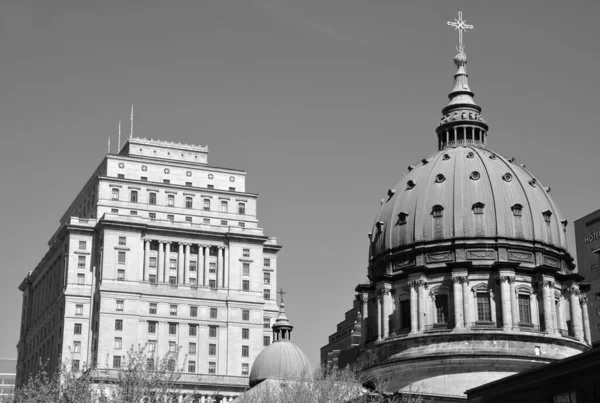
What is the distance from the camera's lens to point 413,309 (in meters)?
118

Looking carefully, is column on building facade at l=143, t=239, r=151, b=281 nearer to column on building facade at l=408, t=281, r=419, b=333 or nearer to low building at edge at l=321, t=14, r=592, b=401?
low building at edge at l=321, t=14, r=592, b=401

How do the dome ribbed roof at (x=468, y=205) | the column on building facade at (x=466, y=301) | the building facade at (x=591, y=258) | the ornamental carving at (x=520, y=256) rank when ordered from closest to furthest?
the column on building facade at (x=466, y=301) < the ornamental carving at (x=520, y=256) < the dome ribbed roof at (x=468, y=205) < the building facade at (x=591, y=258)

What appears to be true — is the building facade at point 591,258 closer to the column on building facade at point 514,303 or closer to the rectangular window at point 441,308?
the column on building facade at point 514,303

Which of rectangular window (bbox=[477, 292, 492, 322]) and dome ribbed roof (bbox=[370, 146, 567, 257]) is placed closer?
rectangular window (bbox=[477, 292, 492, 322])

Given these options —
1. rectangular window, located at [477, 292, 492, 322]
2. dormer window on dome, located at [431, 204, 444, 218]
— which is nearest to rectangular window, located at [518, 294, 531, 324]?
rectangular window, located at [477, 292, 492, 322]

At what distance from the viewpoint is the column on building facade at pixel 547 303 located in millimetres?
116188

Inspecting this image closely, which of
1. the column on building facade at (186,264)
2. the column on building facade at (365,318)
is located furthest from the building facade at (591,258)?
the column on building facade at (365,318)

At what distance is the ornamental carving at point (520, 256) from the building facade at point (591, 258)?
66.9 metres

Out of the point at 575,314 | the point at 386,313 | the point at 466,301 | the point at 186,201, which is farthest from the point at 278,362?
the point at 186,201

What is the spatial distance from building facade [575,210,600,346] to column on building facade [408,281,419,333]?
72.0 meters

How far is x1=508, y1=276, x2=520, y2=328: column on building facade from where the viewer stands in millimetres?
115125

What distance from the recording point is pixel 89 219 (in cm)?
Result: 16488

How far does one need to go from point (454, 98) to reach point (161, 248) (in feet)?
153

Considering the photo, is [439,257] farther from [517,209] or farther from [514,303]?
[517,209]
